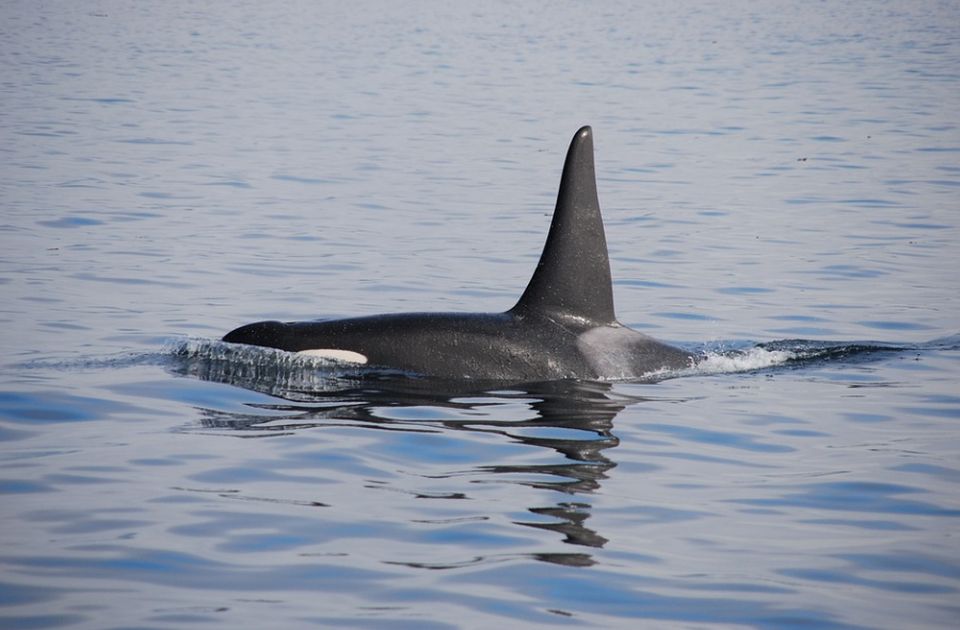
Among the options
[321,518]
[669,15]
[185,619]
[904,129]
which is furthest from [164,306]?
[669,15]

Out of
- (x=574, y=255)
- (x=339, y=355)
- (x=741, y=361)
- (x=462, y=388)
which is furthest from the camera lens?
(x=741, y=361)

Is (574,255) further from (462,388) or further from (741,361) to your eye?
(741,361)

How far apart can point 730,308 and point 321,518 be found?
25.9 feet

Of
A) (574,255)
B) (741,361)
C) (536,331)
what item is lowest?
(741,361)

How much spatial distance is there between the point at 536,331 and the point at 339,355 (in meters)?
1.50

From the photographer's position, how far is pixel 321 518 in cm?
711

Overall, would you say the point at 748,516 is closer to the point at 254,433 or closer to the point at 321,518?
the point at 321,518

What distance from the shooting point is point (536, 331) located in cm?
1060

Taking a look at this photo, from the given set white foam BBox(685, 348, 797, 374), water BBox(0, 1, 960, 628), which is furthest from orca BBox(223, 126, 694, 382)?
white foam BBox(685, 348, 797, 374)

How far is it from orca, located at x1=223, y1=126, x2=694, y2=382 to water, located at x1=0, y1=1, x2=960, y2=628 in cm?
28

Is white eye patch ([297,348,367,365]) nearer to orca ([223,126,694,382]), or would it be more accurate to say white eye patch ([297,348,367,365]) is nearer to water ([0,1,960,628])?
orca ([223,126,694,382])

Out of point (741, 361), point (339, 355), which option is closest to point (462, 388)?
point (339, 355)

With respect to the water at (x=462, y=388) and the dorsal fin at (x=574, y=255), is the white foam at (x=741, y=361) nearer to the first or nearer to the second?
the water at (x=462, y=388)

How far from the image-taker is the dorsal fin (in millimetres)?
10469
